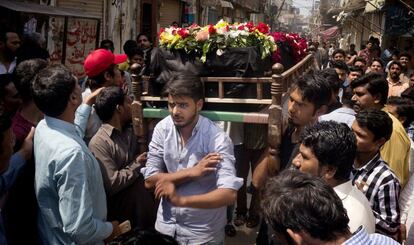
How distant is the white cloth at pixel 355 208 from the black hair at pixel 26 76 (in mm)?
1878

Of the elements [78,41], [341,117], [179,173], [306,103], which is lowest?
[179,173]

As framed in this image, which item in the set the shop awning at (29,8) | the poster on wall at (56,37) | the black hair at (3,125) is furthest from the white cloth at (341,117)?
the poster on wall at (56,37)

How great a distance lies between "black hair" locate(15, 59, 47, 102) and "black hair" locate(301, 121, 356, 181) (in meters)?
1.71

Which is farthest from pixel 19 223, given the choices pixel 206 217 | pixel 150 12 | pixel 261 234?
pixel 150 12

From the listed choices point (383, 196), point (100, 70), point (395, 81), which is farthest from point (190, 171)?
point (395, 81)

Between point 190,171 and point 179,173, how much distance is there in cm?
6

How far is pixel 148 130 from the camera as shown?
116 inches

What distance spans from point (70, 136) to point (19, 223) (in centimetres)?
53

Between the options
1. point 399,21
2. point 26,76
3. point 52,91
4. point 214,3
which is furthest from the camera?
point 214,3

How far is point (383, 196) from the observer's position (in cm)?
207

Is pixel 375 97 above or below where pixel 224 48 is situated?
below

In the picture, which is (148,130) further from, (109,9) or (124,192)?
(109,9)

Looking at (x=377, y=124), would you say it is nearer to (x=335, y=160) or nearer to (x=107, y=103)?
(x=335, y=160)

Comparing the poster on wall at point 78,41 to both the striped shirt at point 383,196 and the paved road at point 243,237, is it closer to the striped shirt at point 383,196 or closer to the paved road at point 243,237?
the paved road at point 243,237
